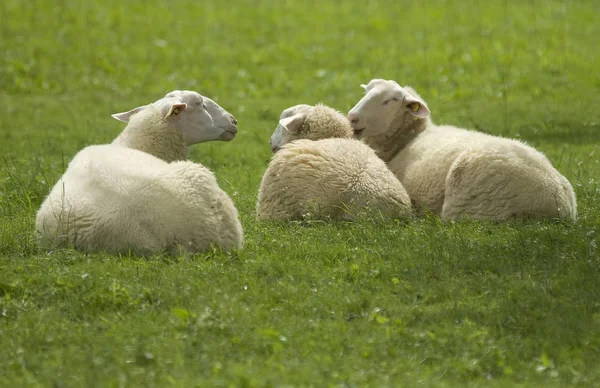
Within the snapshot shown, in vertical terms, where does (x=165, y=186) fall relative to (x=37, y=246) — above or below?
above

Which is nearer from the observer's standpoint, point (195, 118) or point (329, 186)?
point (329, 186)

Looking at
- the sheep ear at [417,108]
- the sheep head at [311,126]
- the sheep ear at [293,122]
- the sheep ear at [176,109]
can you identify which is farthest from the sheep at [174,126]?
the sheep ear at [417,108]

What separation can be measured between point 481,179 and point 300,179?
57.7 inches

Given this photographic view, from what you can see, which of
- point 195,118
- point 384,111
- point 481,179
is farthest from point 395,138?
point 195,118

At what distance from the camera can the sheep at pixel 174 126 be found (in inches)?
326

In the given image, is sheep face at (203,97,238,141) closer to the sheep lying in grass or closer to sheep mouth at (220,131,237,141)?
sheep mouth at (220,131,237,141)

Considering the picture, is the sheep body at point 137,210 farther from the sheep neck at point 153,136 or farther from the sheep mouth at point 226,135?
the sheep mouth at point 226,135

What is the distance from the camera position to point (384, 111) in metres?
9.88

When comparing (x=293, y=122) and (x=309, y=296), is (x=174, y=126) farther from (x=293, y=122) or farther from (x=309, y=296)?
(x=309, y=296)

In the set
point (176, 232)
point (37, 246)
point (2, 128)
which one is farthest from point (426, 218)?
point (2, 128)

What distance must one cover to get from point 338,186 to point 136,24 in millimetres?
14818

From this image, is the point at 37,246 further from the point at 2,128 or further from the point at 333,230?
the point at 2,128

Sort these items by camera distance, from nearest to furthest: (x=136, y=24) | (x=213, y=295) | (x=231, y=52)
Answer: (x=213, y=295) → (x=231, y=52) → (x=136, y=24)

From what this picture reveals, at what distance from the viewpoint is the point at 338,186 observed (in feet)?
27.0
